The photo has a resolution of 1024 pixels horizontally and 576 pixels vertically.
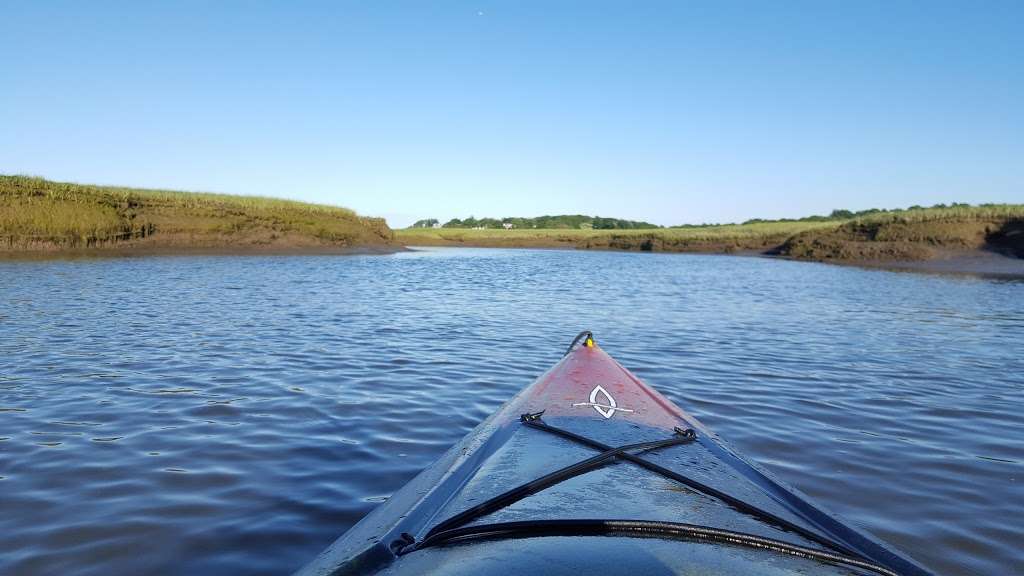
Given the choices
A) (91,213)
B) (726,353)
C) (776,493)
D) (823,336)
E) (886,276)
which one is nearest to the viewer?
(776,493)

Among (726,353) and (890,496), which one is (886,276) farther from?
(890,496)

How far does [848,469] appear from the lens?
4578mm

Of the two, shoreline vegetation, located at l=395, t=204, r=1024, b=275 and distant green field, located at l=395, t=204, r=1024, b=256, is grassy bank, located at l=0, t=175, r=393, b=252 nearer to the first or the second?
distant green field, located at l=395, t=204, r=1024, b=256

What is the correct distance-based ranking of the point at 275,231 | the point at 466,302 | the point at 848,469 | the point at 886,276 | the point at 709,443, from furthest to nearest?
the point at 275,231 → the point at 886,276 → the point at 466,302 → the point at 848,469 → the point at 709,443

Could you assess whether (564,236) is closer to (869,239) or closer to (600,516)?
(869,239)

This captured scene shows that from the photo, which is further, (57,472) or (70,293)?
(70,293)

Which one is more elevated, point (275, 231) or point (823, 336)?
point (275, 231)

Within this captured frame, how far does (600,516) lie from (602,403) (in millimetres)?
1887

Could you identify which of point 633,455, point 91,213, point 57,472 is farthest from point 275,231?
point 633,455

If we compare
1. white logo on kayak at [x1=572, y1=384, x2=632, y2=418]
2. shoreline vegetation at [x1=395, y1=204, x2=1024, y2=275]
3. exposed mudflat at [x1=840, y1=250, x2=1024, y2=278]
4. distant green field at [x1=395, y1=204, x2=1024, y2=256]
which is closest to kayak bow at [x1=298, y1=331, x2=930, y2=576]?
white logo on kayak at [x1=572, y1=384, x2=632, y2=418]

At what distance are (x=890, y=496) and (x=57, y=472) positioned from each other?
526 centimetres

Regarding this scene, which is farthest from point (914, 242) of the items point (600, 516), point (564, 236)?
point (600, 516)

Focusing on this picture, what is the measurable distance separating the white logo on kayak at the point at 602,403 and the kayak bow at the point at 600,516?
20cm

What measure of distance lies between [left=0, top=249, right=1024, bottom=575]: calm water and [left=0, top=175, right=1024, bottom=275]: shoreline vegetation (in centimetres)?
1303
